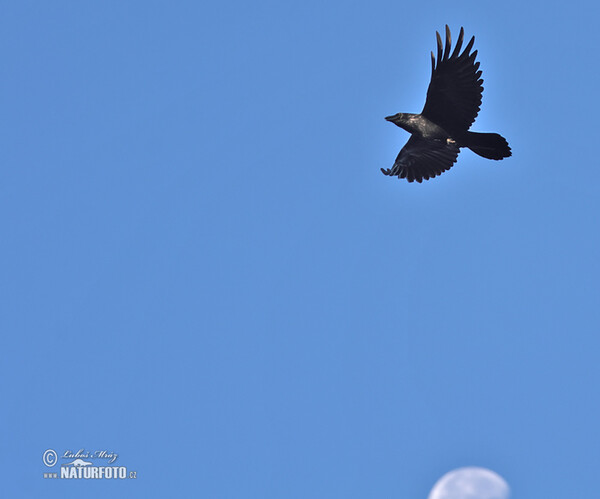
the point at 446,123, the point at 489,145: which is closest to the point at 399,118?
the point at 446,123

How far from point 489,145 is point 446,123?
1297 millimetres

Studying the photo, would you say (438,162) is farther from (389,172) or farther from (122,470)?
(122,470)

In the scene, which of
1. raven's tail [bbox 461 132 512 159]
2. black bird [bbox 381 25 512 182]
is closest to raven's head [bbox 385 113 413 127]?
black bird [bbox 381 25 512 182]

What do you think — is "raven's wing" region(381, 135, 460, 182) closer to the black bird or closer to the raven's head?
the black bird

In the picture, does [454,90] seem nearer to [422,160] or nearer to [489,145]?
[489,145]

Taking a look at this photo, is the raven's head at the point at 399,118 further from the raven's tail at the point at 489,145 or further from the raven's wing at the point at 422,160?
the raven's tail at the point at 489,145

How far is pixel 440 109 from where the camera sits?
2184 centimetres

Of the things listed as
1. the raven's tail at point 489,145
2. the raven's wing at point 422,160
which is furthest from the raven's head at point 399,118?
the raven's tail at point 489,145

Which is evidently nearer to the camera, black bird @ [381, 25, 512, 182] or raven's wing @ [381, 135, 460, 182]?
black bird @ [381, 25, 512, 182]

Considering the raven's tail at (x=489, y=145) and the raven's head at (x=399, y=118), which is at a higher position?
the raven's head at (x=399, y=118)

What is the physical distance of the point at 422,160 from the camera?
2298cm

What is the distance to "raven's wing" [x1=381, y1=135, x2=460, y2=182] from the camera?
22641mm

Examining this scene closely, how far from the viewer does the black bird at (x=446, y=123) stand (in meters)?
21.0

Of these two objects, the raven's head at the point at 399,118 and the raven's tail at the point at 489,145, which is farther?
the raven's head at the point at 399,118
